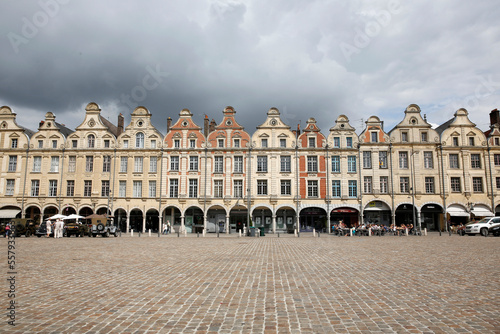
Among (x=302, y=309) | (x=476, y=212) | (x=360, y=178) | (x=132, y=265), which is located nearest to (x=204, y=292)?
(x=302, y=309)

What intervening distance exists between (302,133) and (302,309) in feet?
117

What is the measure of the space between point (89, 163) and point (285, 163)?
21.5 m

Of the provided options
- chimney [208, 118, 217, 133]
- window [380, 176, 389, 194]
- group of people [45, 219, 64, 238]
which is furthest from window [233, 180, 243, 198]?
group of people [45, 219, 64, 238]

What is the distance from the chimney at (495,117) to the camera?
41.7 m

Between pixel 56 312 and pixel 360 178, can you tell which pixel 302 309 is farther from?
pixel 360 178

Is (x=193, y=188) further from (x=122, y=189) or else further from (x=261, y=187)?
(x=122, y=189)

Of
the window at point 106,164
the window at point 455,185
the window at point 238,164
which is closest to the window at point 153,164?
the window at point 106,164

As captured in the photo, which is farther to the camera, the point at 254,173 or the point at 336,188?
the point at 254,173

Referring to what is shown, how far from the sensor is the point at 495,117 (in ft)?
139

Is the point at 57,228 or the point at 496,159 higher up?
the point at 496,159

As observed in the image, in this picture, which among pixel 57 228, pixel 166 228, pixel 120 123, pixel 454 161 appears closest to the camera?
pixel 57 228

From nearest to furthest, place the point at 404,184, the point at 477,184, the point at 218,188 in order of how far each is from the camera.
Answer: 1. the point at 477,184
2. the point at 404,184
3. the point at 218,188

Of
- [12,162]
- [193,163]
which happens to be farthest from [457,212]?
[12,162]

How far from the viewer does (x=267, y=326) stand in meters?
5.39
